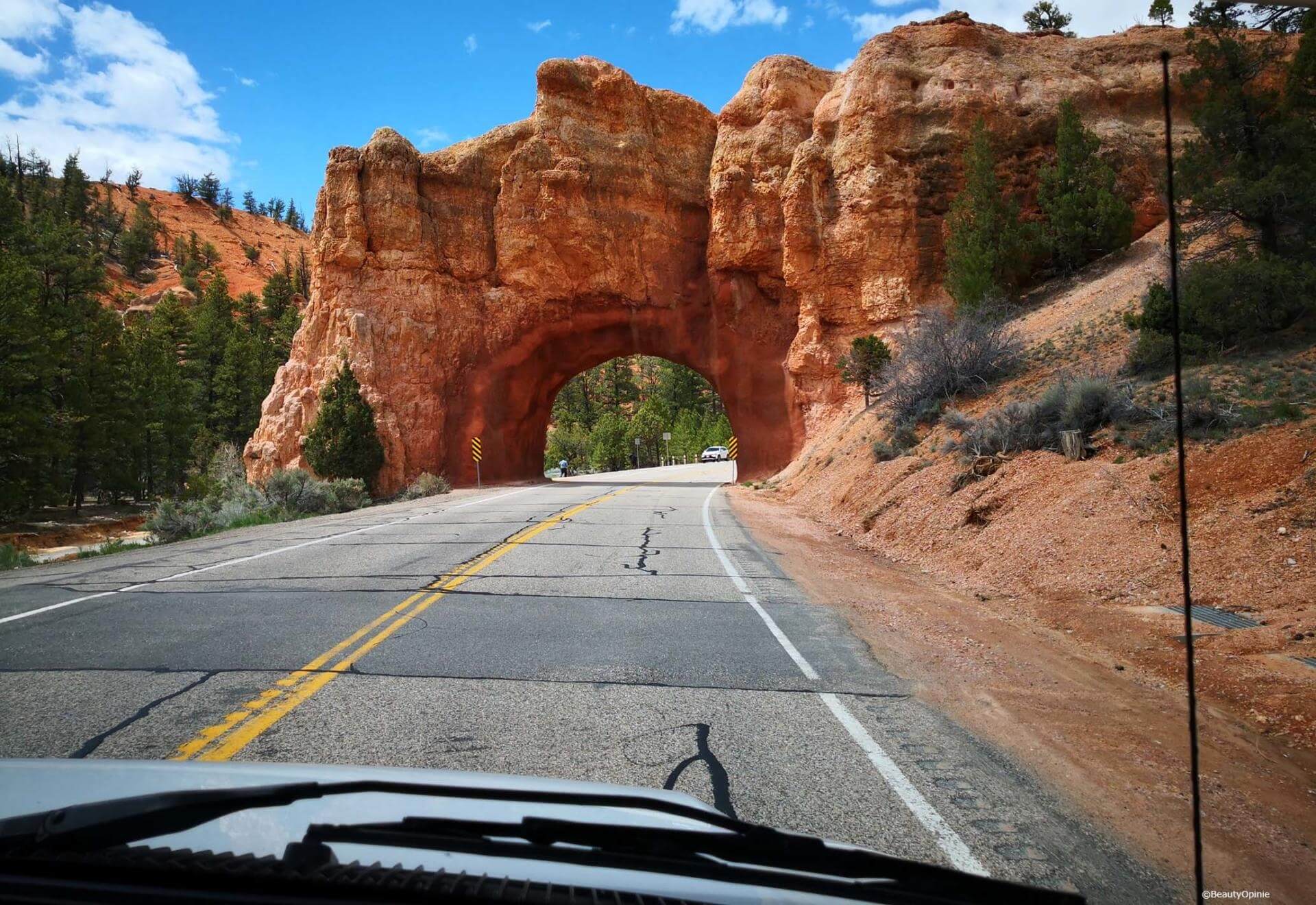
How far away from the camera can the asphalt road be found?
3914 mm

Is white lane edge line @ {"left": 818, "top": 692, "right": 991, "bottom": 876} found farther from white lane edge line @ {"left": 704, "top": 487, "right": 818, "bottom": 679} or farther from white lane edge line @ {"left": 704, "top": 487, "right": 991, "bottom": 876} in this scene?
white lane edge line @ {"left": 704, "top": 487, "right": 818, "bottom": 679}

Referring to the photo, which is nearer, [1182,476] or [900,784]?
[1182,476]

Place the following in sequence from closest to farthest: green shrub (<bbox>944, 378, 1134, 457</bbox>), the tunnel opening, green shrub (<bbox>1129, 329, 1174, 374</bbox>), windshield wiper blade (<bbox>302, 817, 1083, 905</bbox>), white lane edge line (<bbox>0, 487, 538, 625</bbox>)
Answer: windshield wiper blade (<bbox>302, 817, 1083, 905</bbox>) < white lane edge line (<bbox>0, 487, 538, 625</bbox>) < green shrub (<bbox>944, 378, 1134, 457</bbox>) < green shrub (<bbox>1129, 329, 1174, 374</bbox>) < the tunnel opening

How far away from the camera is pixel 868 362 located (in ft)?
85.8

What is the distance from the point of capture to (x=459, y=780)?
8.80 ft

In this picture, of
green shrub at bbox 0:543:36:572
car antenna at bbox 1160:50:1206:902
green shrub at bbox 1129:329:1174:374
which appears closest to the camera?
car antenna at bbox 1160:50:1206:902

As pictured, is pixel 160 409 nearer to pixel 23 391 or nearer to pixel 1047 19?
pixel 23 391

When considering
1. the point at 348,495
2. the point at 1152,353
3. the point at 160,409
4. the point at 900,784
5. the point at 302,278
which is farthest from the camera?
the point at 302,278

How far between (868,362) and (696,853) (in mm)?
25153

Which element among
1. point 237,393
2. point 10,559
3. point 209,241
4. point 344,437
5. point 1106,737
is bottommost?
point 1106,737

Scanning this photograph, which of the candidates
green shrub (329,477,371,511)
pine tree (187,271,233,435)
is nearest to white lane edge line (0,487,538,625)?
green shrub (329,477,371,511)

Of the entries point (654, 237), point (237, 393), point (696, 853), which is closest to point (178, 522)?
point (696, 853)

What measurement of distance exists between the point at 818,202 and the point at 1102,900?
3245cm

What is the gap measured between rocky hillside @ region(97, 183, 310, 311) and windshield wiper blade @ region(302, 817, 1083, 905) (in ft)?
293
